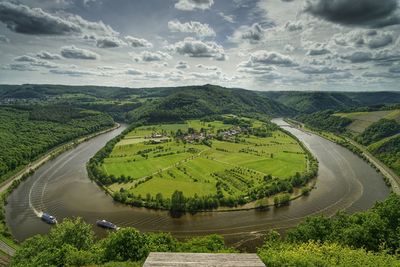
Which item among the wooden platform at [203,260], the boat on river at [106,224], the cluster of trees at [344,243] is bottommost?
the boat on river at [106,224]

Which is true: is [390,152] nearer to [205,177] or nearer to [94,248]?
[205,177]

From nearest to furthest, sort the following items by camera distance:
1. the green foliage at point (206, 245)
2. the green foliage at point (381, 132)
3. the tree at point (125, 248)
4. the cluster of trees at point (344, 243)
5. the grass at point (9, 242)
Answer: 1. the cluster of trees at point (344, 243)
2. the tree at point (125, 248)
3. the green foliage at point (206, 245)
4. the grass at point (9, 242)
5. the green foliage at point (381, 132)

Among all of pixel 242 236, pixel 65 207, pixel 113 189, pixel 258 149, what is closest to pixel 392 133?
pixel 258 149

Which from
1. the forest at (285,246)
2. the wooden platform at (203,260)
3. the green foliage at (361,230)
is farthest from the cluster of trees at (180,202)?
the wooden platform at (203,260)

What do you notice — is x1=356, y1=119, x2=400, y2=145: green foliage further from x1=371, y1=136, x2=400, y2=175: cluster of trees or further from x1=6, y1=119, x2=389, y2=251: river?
x1=6, y1=119, x2=389, y2=251: river

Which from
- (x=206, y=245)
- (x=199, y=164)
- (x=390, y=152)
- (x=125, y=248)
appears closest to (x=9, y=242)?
(x=125, y=248)

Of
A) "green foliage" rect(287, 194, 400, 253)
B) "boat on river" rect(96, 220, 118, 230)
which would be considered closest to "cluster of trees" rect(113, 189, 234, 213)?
"boat on river" rect(96, 220, 118, 230)

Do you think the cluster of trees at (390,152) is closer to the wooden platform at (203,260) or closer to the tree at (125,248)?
the tree at (125,248)
